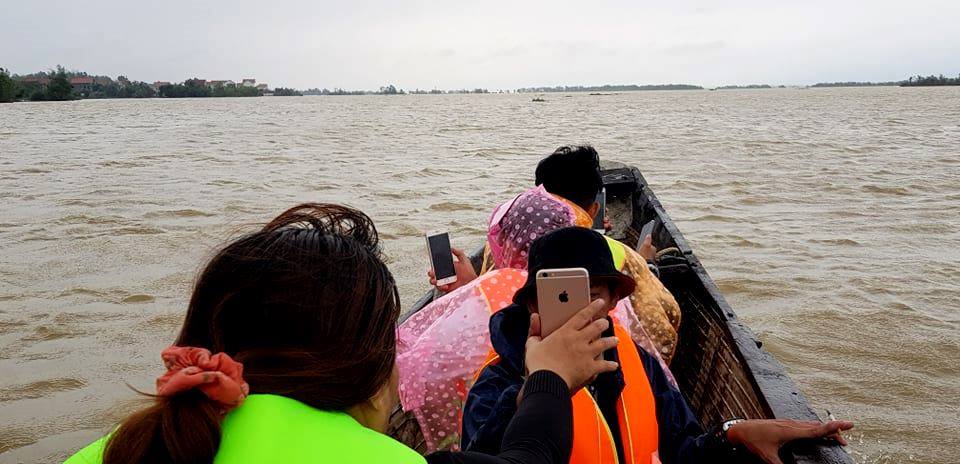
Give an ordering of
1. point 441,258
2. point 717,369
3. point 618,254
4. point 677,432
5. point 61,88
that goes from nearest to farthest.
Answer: point 677,432 < point 618,254 < point 717,369 < point 441,258 < point 61,88

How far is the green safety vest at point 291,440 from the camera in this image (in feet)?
2.88

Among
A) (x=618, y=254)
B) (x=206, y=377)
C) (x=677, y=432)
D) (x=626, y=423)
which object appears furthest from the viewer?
(x=618, y=254)

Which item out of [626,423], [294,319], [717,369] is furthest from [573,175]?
[294,319]

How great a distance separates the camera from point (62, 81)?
6738 cm

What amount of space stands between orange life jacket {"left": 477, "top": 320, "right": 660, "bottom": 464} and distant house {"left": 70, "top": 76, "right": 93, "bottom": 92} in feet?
351

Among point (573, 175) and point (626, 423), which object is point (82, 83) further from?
point (626, 423)

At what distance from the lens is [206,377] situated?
0.85 metres

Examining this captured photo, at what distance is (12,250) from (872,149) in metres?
19.2

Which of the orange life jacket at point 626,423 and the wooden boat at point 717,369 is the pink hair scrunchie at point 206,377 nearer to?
A: the orange life jacket at point 626,423

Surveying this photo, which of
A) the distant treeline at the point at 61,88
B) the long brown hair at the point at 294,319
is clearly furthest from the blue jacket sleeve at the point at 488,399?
the distant treeline at the point at 61,88

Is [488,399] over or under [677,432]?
over

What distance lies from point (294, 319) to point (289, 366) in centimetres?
7

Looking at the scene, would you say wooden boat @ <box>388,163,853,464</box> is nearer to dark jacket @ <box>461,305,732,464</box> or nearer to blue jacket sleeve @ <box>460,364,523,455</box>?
dark jacket @ <box>461,305,732,464</box>

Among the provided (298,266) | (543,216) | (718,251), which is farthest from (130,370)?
(718,251)
